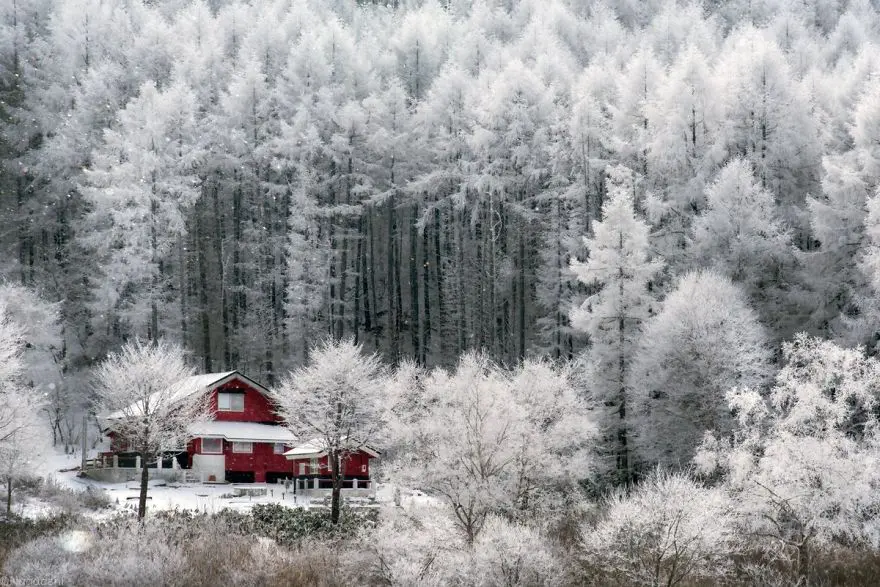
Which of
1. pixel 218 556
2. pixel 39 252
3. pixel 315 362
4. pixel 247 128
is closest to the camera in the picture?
pixel 218 556

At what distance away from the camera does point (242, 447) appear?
44.3m

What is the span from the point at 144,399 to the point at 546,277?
20.0 m

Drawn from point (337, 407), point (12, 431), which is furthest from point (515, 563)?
point (12, 431)

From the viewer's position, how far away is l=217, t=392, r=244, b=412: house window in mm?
45812

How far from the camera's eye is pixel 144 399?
36219 millimetres

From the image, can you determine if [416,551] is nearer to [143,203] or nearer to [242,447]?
[242,447]

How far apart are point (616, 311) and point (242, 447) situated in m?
18.7

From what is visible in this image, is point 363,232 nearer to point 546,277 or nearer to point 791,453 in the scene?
point 546,277

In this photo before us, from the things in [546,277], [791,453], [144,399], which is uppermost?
[546,277]

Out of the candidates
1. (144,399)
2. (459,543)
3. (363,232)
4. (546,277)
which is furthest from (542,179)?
(459,543)

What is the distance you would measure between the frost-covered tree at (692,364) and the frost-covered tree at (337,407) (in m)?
10.2

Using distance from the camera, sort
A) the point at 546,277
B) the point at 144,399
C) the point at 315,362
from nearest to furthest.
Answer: the point at 144,399, the point at 315,362, the point at 546,277

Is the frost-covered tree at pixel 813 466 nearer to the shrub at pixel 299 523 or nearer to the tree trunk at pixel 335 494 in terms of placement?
the shrub at pixel 299 523

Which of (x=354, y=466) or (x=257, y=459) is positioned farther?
(x=257, y=459)
